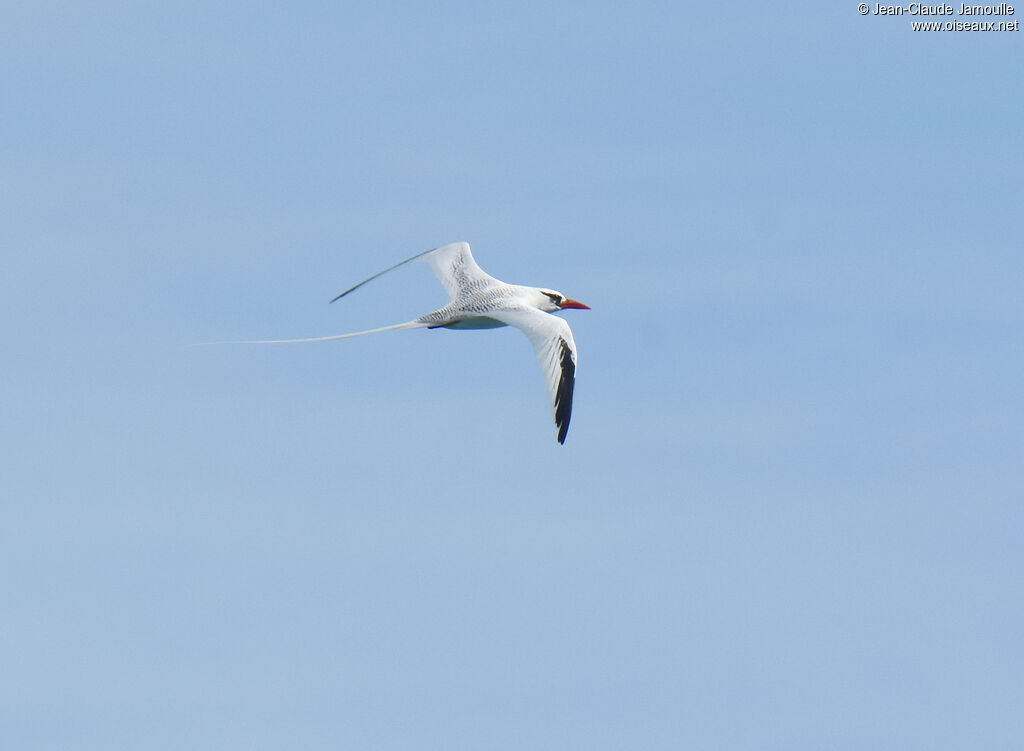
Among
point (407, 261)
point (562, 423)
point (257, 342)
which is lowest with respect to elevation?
point (562, 423)

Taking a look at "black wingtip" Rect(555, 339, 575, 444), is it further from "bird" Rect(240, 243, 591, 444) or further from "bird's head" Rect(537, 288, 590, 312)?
"bird's head" Rect(537, 288, 590, 312)

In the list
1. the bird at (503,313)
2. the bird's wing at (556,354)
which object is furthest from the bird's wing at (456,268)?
the bird's wing at (556,354)

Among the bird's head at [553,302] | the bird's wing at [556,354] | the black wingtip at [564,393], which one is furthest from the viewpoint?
the bird's head at [553,302]

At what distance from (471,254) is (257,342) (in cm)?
840

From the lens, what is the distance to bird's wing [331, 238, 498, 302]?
121 ft

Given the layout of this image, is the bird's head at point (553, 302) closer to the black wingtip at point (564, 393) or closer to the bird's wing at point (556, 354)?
the bird's wing at point (556, 354)

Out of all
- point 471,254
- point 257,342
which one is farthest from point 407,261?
point 257,342

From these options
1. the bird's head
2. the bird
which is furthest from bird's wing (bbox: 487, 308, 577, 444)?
the bird's head

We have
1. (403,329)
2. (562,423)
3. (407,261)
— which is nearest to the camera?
(562,423)

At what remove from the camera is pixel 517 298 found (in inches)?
1398

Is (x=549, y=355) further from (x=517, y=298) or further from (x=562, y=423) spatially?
(x=517, y=298)

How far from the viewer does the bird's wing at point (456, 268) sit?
37031 millimetres

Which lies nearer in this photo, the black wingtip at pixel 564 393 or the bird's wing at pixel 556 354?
the black wingtip at pixel 564 393

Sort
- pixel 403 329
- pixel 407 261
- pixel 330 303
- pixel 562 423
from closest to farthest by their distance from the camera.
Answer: pixel 562 423 < pixel 330 303 < pixel 403 329 < pixel 407 261
